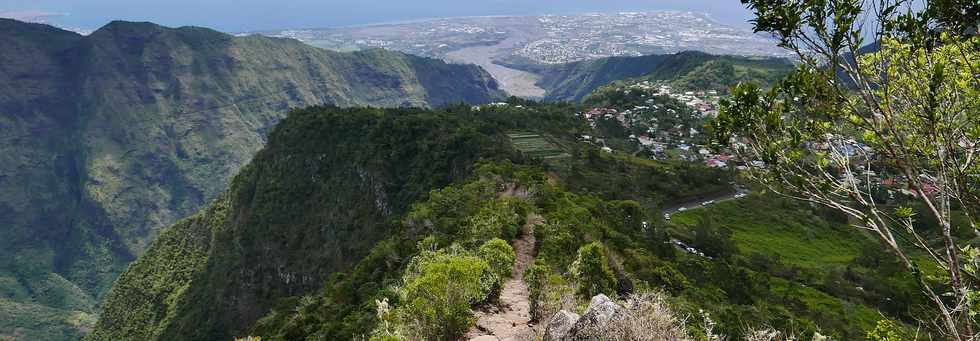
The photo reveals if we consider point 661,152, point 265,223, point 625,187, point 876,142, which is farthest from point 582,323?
point 661,152

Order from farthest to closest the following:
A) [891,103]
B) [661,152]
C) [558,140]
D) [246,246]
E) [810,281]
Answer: [661,152] < [558,140] < [246,246] < [810,281] < [891,103]

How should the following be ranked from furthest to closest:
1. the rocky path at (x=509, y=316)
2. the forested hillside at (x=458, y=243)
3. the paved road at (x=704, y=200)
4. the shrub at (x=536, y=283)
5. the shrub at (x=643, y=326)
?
1. the paved road at (x=704, y=200)
2. the forested hillside at (x=458, y=243)
3. the shrub at (x=536, y=283)
4. the rocky path at (x=509, y=316)
5. the shrub at (x=643, y=326)

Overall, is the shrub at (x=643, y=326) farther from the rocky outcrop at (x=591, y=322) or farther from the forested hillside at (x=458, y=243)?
the forested hillside at (x=458, y=243)

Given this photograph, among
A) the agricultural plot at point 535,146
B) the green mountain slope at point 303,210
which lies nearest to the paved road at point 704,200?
the green mountain slope at point 303,210

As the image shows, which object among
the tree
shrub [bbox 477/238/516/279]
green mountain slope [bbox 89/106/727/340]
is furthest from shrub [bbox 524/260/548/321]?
green mountain slope [bbox 89/106/727/340]

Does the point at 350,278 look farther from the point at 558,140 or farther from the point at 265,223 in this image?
the point at 558,140

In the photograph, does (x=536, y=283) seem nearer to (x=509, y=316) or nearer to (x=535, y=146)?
(x=509, y=316)

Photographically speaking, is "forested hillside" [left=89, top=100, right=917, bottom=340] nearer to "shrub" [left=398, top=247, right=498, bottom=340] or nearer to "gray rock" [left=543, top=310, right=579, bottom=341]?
"shrub" [left=398, top=247, right=498, bottom=340]
